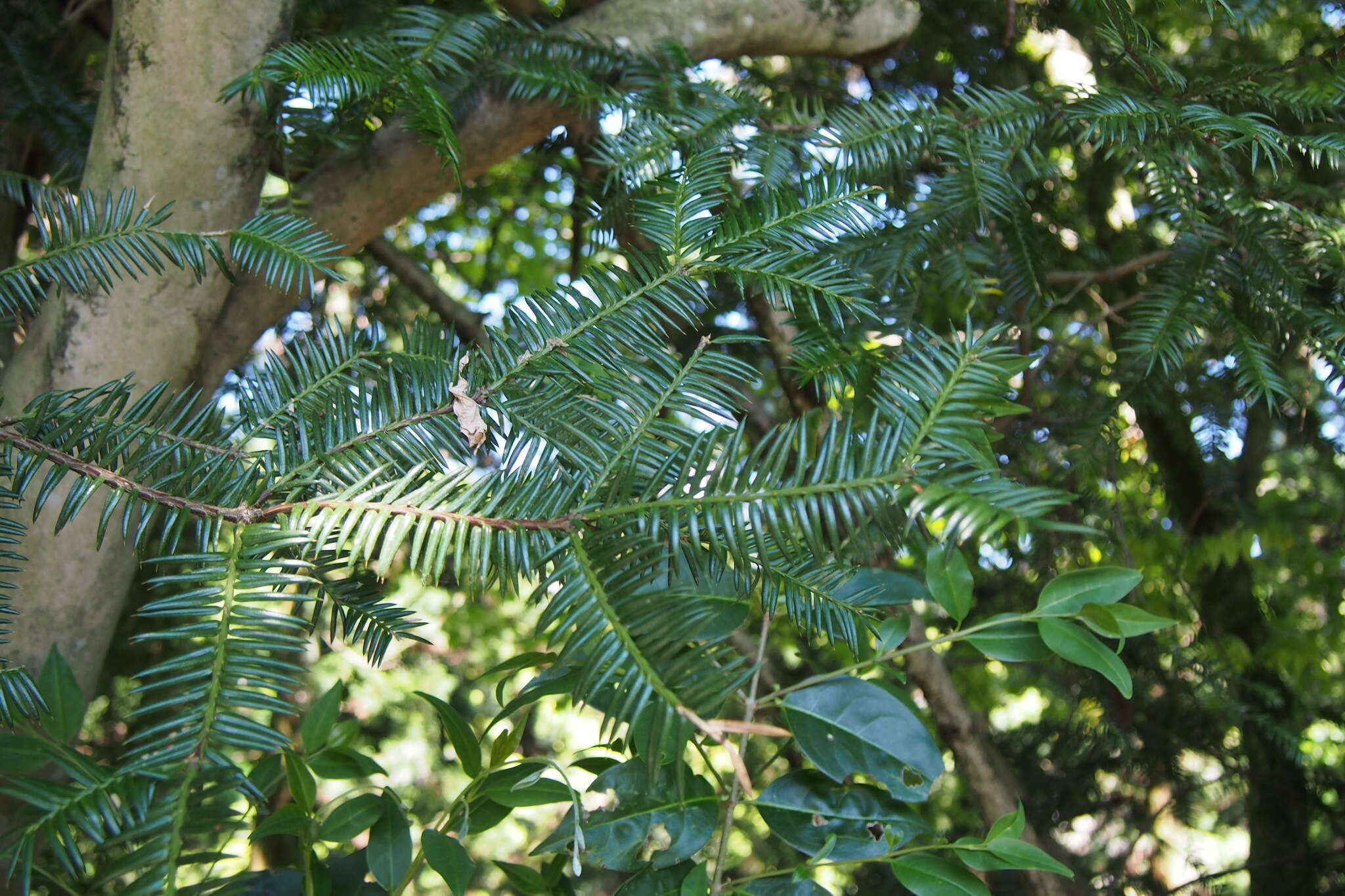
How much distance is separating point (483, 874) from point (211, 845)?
381 cm

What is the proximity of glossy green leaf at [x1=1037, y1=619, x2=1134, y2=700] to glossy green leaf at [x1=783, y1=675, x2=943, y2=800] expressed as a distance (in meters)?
0.11

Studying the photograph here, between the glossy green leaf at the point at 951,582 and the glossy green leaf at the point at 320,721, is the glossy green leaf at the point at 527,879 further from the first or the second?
the glossy green leaf at the point at 951,582

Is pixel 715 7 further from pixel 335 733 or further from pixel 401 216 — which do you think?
pixel 335 733

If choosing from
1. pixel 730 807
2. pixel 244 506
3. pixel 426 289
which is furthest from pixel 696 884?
pixel 426 289

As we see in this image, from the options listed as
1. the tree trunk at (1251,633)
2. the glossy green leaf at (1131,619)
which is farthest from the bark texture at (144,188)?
the tree trunk at (1251,633)

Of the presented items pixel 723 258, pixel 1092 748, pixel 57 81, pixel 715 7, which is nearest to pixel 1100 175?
pixel 715 7

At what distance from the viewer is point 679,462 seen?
54cm

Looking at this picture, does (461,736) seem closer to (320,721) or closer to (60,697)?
(320,721)

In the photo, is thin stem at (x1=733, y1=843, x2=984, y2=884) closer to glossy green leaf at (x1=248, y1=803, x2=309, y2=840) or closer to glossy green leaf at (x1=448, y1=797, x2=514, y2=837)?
glossy green leaf at (x1=448, y1=797, x2=514, y2=837)

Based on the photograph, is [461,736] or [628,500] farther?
[461,736]

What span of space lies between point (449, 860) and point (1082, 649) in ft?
1.60

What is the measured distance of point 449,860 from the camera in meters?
0.68

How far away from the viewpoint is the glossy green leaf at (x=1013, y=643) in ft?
2.00

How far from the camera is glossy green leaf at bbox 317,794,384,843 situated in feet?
2.40
